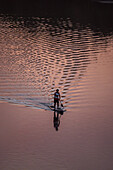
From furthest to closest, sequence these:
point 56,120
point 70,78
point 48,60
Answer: point 48,60
point 70,78
point 56,120

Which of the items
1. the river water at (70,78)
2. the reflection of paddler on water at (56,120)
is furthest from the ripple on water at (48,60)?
the reflection of paddler on water at (56,120)

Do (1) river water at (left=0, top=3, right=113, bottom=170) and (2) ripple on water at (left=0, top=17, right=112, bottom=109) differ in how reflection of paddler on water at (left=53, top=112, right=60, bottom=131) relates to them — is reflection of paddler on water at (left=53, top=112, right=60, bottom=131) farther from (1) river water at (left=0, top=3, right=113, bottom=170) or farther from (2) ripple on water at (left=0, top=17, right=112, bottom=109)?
(2) ripple on water at (left=0, top=17, right=112, bottom=109)

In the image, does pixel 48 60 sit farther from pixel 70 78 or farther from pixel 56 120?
pixel 56 120

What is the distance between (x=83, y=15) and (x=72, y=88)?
5770 cm

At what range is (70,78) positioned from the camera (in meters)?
38.0

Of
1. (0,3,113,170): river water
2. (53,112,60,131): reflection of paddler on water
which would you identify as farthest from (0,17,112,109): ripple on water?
(53,112,60,131): reflection of paddler on water

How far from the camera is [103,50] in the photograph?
5319 cm

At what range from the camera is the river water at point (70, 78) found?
22469 mm

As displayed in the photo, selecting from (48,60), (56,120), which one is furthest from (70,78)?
(56,120)

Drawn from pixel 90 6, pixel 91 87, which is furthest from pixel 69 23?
pixel 91 87

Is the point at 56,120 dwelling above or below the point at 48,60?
below

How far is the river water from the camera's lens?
22.5 meters

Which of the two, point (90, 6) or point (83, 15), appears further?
point (90, 6)

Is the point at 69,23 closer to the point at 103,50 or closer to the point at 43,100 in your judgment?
the point at 103,50
